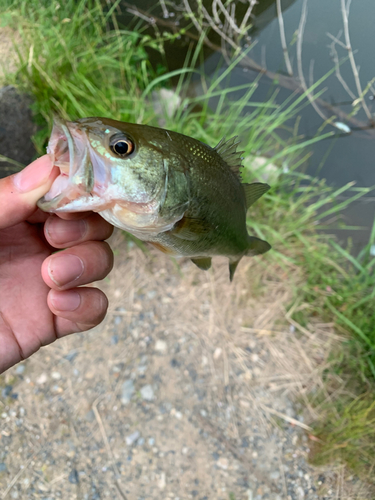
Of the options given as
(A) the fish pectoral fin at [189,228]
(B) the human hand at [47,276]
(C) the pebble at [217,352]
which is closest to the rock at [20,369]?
A: (B) the human hand at [47,276]

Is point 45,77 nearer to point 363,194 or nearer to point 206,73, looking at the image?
point 206,73

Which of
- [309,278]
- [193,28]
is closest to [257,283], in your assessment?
[309,278]

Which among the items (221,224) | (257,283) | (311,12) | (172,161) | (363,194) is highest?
(311,12)

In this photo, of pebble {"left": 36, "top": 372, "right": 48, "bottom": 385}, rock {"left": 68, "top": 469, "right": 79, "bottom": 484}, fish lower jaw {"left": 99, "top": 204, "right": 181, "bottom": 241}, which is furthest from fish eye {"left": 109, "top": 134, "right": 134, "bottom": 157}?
rock {"left": 68, "top": 469, "right": 79, "bottom": 484}

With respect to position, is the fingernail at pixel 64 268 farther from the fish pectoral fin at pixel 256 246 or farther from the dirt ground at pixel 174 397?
the dirt ground at pixel 174 397

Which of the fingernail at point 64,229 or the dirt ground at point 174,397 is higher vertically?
the fingernail at point 64,229

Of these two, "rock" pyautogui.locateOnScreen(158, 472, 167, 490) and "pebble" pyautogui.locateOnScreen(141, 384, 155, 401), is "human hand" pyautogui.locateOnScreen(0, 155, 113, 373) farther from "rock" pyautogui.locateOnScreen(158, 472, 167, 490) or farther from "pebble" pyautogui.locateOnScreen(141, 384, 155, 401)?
"rock" pyautogui.locateOnScreen(158, 472, 167, 490)
